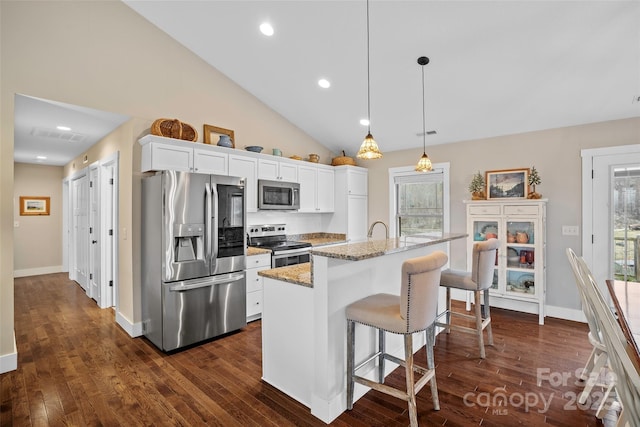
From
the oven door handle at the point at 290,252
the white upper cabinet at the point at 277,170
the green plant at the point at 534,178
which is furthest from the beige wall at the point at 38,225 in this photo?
the green plant at the point at 534,178

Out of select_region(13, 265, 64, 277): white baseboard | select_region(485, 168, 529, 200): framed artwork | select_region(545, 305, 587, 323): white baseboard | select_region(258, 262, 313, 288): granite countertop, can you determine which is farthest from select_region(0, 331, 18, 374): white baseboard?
select_region(545, 305, 587, 323): white baseboard

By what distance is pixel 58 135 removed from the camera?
14.0 ft

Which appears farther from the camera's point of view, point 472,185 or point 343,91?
point 472,185

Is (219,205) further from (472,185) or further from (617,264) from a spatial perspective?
(617,264)

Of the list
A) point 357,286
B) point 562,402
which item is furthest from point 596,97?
point 357,286

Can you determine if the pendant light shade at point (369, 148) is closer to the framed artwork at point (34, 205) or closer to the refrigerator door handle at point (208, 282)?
the refrigerator door handle at point (208, 282)

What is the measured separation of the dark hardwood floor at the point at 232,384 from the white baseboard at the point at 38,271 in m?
3.86

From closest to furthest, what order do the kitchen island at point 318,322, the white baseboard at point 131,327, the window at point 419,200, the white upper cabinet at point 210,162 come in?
the kitchen island at point 318,322 < the white baseboard at point 131,327 < the white upper cabinet at point 210,162 < the window at point 419,200

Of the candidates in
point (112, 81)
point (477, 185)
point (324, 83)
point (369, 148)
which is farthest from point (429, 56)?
point (112, 81)

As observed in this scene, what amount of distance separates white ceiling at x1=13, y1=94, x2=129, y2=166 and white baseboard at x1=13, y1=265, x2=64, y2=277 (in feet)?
8.50

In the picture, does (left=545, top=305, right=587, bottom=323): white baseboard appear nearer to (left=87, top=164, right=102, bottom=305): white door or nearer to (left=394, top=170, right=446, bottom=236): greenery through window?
(left=394, top=170, right=446, bottom=236): greenery through window

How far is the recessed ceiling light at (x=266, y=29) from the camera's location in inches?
127

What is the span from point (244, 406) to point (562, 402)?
231 centimetres

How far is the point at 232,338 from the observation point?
3.46m
